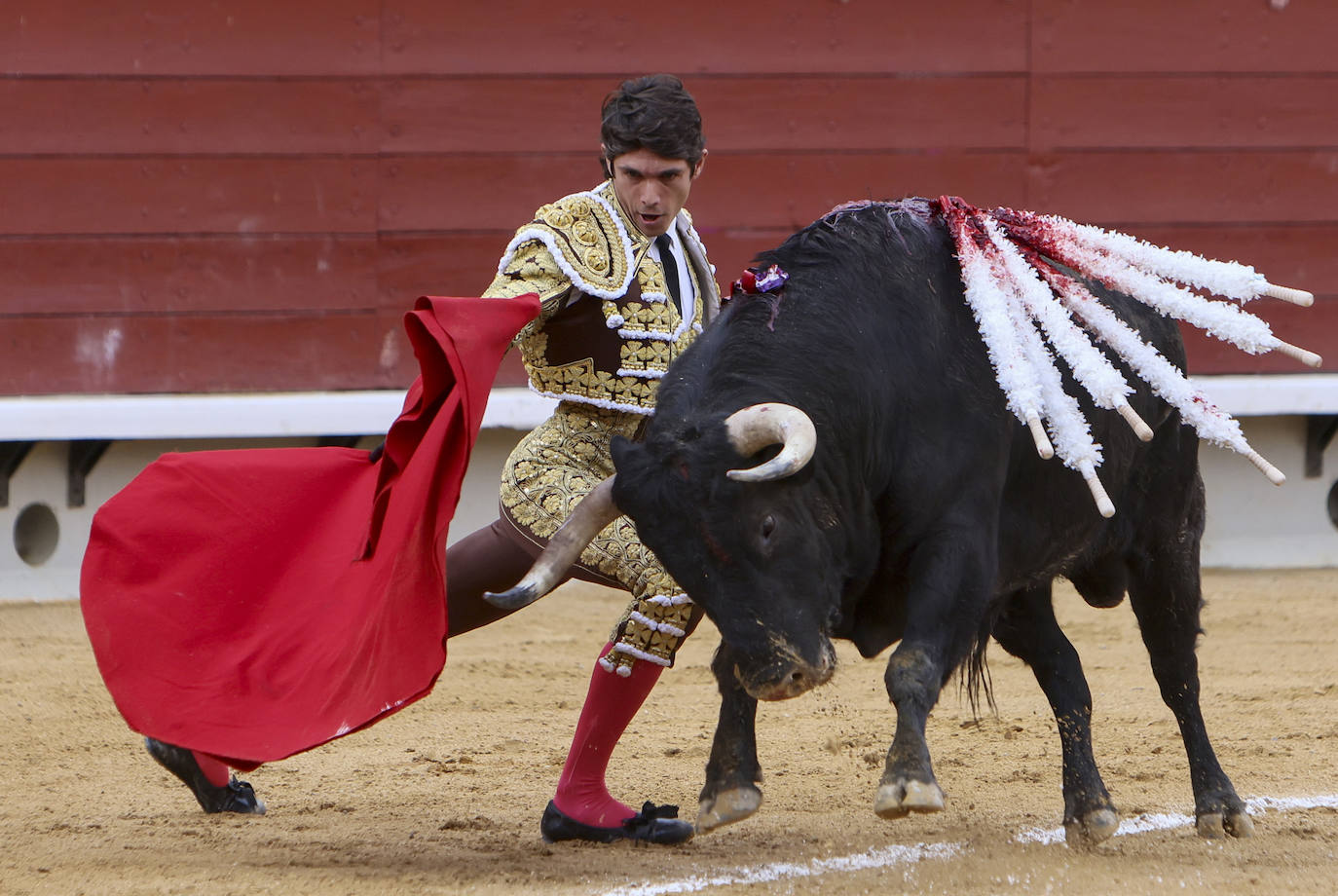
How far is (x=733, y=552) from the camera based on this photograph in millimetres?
2592

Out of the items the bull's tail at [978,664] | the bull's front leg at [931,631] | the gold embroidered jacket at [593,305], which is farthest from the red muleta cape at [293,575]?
the bull's tail at [978,664]

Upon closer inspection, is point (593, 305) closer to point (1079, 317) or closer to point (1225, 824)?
point (1079, 317)

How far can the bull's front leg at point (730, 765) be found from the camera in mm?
2920

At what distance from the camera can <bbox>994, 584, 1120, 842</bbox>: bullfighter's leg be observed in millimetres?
3160

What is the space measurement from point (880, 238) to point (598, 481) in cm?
67

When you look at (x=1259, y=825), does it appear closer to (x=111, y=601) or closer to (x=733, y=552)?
(x=733, y=552)

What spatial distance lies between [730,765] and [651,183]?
103 cm

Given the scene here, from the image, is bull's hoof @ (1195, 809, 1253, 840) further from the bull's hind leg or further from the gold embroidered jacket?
the gold embroidered jacket

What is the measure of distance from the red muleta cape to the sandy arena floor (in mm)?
281

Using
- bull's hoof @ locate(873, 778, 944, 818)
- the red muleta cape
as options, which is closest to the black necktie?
the red muleta cape

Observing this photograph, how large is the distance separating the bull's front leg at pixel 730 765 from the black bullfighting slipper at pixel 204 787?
990 mm

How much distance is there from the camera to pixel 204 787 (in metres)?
3.33

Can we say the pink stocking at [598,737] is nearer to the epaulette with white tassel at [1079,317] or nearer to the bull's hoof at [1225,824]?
the epaulette with white tassel at [1079,317]

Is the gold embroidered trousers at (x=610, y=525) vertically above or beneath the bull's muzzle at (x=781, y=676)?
above
